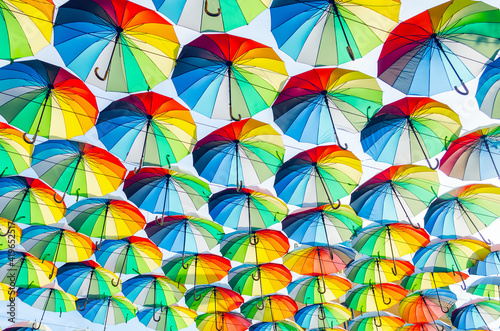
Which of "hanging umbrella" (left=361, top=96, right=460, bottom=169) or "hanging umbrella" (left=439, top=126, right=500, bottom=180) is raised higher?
"hanging umbrella" (left=361, top=96, right=460, bottom=169)

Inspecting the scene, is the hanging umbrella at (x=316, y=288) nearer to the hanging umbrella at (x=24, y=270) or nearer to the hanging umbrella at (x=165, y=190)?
the hanging umbrella at (x=165, y=190)

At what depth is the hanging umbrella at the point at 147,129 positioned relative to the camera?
24.4ft

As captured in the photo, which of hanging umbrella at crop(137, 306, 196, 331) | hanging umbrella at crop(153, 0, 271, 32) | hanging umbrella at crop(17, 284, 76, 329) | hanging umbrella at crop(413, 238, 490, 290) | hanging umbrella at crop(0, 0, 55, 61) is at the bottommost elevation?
hanging umbrella at crop(413, 238, 490, 290)

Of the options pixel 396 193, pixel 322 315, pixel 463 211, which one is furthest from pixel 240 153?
pixel 322 315

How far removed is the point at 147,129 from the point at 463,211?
748 cm

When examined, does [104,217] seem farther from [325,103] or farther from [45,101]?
[325,103]

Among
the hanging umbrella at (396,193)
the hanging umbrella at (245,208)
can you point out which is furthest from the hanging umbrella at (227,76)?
the hanging umbrella at (396,193)

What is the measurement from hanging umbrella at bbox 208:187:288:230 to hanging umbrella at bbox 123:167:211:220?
401mm

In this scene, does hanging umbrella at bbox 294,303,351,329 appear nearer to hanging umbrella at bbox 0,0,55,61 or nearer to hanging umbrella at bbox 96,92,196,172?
hanging umbrella at bbox 96,92,196,172

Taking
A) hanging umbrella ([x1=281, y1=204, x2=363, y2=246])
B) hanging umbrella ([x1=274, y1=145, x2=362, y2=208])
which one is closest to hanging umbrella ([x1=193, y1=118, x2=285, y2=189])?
hanging umbrella ([x1=274, y1=145, x2=362, y2=208])

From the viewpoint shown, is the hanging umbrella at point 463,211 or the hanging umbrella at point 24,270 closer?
the hanging umbrella at point 463,211

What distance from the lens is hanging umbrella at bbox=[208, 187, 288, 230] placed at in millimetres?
9281

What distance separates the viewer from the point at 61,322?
13.6 m

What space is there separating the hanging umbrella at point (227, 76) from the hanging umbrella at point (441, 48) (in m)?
1.94
